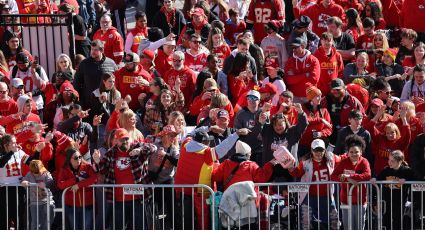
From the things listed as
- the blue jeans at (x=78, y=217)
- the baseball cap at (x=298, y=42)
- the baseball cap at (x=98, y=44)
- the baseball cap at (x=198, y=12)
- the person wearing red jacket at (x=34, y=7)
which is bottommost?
the blue jeans at (x=78, y=217)

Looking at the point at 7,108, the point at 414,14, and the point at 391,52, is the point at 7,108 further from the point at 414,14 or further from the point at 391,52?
the point at 414,14

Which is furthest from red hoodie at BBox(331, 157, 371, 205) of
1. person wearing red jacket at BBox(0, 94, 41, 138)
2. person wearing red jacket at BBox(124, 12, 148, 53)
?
→ person wearing red jacket at BBox(124, 12, 148, 53)

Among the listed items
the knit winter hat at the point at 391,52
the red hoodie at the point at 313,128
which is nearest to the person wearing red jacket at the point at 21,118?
the red hoodie at the point at 313,128

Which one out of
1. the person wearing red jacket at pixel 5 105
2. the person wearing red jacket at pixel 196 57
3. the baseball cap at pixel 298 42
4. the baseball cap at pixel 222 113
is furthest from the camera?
the person wearing red jacket at pixel 196 57

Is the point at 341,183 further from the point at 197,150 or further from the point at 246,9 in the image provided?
the point at 246,9

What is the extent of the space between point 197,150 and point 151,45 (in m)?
5.25

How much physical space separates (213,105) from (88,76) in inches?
96.7

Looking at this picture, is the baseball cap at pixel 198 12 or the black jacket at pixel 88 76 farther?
the baseball cap at pixel 198 12

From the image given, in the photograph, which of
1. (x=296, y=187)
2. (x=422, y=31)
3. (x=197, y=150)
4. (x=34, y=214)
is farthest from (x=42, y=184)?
(x=422, y=31)

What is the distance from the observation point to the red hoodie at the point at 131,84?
866 inches

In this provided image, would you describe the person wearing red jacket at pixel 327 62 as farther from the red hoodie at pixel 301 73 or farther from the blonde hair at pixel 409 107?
the blonde hair at pixel 409 107

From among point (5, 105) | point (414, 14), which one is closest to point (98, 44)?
point (5, 105)

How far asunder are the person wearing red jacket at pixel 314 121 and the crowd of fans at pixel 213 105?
0.07ft

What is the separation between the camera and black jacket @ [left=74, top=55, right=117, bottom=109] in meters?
22.2
